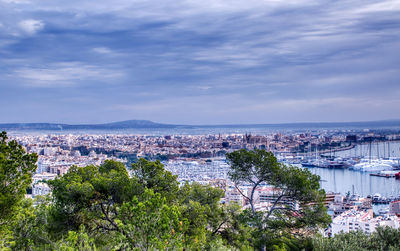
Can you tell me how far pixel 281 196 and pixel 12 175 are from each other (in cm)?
457

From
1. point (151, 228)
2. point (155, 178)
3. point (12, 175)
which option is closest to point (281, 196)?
point (155, 178)

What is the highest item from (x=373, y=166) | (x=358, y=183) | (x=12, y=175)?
(x=12, y=175)

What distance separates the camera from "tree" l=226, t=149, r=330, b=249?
22.4 feet

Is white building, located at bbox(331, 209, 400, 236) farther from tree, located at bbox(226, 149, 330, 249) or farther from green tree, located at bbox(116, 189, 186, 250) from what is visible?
green tree, located at bbox(116, 189, 186, 250)

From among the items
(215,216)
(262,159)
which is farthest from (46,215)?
(262,159)

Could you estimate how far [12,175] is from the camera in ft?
14.4

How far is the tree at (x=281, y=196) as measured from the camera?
6840mm

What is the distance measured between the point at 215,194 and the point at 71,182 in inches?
130

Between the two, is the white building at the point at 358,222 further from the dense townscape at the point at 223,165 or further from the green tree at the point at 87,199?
the green tree at the point at 87,199

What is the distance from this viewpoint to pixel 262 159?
7.30m

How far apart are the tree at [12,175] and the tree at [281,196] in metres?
4.06

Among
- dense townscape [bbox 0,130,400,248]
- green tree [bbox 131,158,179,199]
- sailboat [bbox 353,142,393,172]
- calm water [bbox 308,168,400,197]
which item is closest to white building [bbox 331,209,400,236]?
dense townscape [bbox 0,130,400,248]

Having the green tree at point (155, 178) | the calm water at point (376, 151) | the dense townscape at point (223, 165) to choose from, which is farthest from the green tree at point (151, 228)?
the calm water at point (376, 151)

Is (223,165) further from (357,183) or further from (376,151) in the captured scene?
(376,151)
